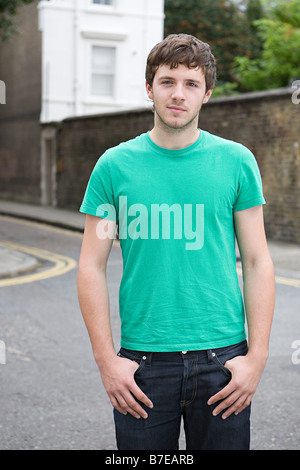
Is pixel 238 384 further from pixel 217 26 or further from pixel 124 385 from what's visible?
pixel 217 26

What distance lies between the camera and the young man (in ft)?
6.68

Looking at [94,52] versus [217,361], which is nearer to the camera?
[217,361]

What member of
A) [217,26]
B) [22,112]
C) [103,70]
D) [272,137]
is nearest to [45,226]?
[272,137]

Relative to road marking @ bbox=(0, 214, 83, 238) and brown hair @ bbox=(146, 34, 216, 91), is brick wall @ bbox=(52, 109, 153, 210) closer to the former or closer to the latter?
road marking @ bbox=(0, 214, 83, 238)

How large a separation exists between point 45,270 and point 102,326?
8.21 m

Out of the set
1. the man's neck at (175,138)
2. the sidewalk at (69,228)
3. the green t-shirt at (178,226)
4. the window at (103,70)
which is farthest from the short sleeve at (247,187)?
the window at (103,70)

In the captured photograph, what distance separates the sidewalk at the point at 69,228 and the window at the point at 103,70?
5034mm

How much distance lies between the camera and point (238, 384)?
2.04 m

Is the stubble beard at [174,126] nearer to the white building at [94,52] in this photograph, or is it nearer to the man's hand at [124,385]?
the man's hand at [124,385]

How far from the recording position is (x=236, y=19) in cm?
3469

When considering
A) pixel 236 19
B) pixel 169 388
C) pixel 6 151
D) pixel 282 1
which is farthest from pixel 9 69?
pixel 169 388

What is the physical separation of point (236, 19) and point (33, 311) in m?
30.8

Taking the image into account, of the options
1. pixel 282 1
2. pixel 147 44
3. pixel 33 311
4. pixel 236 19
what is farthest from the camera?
pixel 236 19
